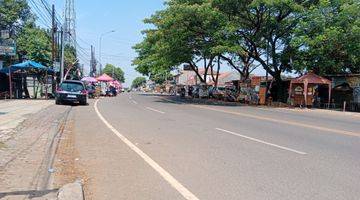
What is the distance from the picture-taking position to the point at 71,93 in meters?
31.4

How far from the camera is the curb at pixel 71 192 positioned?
678 cm

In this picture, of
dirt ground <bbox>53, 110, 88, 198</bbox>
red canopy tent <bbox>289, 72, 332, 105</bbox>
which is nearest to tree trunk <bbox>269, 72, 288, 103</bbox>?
red canopy tent <bbox>289, 72, 332, 105</bbox>

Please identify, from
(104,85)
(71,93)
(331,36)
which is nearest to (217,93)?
(104,85)

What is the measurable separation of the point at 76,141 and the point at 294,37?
93.1 ft

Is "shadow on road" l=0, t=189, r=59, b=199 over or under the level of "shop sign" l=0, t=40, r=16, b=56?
under

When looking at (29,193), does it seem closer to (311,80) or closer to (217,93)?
(311,80)

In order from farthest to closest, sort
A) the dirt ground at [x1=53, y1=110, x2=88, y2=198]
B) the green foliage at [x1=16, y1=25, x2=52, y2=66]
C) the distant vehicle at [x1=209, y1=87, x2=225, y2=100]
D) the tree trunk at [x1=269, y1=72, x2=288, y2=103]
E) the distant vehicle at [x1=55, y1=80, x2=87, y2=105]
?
the distant vehicle at [x1=209, y1=87, x2=225, y2=100], the green foliage at [x1=16, y1=25, x2=52, y2=66], the tree trunk at [x1=269, y1=72, x2=288, y2=103], the distant vehicle at [x1=55, y1=80, x2=87, y2=105], the dirt ground at [x1=53, y1=110, x2=88, y2=198]

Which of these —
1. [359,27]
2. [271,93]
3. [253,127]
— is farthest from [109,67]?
[253,127]

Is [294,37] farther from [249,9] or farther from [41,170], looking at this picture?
[41,170]

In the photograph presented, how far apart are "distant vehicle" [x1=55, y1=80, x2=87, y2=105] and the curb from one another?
80.3 ft

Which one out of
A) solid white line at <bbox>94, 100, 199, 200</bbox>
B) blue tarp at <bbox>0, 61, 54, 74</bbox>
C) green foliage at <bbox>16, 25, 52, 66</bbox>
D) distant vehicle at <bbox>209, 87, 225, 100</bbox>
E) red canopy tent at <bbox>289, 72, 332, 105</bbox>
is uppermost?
green foliage at <bbox>16, 25, 52, 66</bbox>

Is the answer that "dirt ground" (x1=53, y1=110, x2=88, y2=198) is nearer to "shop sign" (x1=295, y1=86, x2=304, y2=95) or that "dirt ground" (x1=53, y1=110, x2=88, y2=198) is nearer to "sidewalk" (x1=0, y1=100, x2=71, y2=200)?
"sidewalk" (x1=0, y1=100, x2=71, y2=200)

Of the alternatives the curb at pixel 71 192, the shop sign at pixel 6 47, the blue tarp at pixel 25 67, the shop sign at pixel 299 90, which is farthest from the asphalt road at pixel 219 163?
the blue tarp at pixel 25 67

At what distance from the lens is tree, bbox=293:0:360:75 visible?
1422 inches
